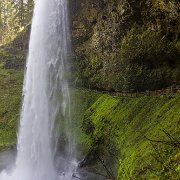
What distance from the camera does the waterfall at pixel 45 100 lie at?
3293 centimetres

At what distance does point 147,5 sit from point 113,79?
7520mm

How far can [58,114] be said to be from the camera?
3981cm

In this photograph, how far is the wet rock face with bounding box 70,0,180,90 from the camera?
2716cm

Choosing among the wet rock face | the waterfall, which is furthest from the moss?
the waterfall

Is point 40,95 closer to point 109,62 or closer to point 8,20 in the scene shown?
point 109,62

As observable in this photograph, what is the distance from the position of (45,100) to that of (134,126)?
71.1ft

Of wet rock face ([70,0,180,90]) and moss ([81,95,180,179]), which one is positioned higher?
→ wet rock face ([70,0,180,90])

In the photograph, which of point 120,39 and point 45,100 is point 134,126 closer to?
point 120,39

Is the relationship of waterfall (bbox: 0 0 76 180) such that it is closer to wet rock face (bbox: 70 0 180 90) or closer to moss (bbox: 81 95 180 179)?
wet rock face (bbox: 70 0 180 90)

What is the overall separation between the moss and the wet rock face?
2.63m

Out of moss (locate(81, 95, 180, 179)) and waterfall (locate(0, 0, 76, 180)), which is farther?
waterfall (locate(0, 0, 76, 180))

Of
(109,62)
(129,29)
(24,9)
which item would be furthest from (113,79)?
(24,9)

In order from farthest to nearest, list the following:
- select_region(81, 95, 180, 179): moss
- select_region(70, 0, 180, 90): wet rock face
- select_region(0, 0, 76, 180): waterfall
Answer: select_region(0, 0, 76, 180): waterfall
select_region(70, 0, 180, 90): wet rock face
select_region(81, 95, 180, 179): moss

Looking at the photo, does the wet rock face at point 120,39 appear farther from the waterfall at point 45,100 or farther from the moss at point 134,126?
the waterfall at point 45,100
